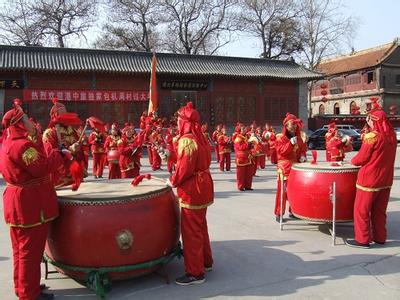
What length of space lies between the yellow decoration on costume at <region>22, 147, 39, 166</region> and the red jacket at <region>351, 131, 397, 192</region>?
368 centimetres

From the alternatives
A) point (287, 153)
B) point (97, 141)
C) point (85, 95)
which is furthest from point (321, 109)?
point (287, 153)

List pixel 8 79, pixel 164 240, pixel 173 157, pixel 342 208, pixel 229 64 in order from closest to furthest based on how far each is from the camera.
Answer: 1. pixel 164 240
2. pixel 173 157
3. pixel 342 208
4. pixel 8 79
5. pixel 229 64

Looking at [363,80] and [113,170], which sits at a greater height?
[363,80]

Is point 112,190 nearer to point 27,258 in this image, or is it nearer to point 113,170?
point 27,258

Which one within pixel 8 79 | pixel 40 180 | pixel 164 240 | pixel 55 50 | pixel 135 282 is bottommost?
pixel 135 282

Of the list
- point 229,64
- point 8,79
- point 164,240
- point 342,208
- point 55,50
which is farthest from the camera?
point 229,64

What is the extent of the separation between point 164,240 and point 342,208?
264cm

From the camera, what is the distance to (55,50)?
21.0 m

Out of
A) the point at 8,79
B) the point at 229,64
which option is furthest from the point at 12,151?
the point at 229,64

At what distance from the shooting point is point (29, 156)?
Result: 11.9 feet

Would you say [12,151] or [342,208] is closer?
[12,151]

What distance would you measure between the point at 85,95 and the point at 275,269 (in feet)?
57.2

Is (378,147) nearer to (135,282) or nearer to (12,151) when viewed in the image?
(135,282)

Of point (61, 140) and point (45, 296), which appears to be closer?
point (45, 296)
